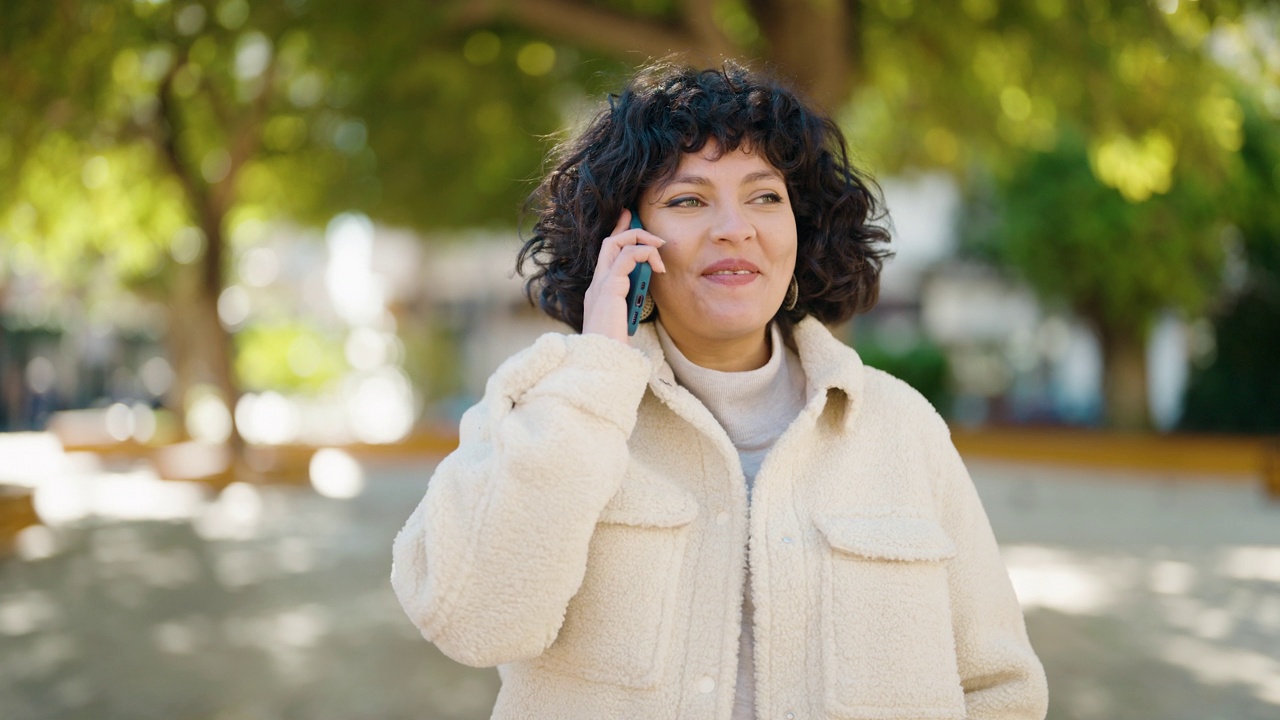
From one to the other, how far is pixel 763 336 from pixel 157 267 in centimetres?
2271

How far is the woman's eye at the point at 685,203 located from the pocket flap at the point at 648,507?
55 cm

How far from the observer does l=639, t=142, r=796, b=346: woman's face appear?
7.34ft

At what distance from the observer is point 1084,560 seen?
9.62 metres

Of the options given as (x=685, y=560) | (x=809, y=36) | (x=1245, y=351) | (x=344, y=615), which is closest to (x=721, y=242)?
(x=685, y=560)

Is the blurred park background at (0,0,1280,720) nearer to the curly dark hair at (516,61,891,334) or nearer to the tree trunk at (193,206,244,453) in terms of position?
the tree trunk at (193,206,244,453)

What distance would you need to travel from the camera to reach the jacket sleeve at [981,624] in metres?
2.25

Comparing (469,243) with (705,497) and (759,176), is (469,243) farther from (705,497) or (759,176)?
(705,497)

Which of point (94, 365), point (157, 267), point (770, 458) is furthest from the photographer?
point (94, 365)

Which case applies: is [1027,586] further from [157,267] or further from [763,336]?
[157,267]

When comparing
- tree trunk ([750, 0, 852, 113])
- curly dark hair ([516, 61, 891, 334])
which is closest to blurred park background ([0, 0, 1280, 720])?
tree trunk ([750, 0, 852, 113])

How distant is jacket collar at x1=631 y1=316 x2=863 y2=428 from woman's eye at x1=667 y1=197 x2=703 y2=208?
0.83ft

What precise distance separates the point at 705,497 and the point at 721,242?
1.59ft

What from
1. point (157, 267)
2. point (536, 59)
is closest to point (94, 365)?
point (157, 267)

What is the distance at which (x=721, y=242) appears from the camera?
2223mm
